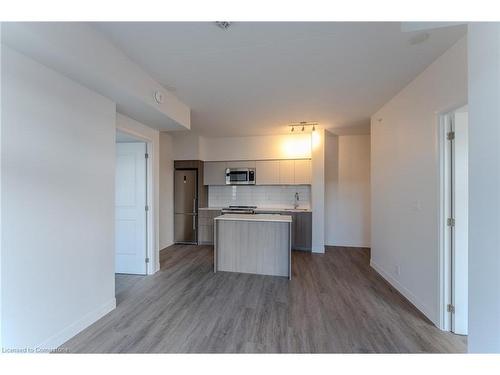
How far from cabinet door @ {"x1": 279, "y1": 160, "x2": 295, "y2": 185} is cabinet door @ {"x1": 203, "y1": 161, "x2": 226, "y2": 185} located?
1458 mm

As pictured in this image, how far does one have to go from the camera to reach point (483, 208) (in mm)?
1019

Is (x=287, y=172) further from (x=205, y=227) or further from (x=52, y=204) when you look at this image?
(x=52, y=204)

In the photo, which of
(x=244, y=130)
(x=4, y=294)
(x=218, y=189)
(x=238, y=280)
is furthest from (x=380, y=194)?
(x=4, y=294)

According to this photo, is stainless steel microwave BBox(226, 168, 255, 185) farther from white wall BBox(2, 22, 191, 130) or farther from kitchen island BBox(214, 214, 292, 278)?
white wall BBox(2, 22, 191, 130)

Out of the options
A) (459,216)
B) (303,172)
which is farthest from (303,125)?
(459,216)

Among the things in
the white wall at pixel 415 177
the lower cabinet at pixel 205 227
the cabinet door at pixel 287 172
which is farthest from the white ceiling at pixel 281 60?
the lower cabinet at pixel 205 227

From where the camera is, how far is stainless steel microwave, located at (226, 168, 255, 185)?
17.7ft

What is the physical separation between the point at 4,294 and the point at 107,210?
1.06m

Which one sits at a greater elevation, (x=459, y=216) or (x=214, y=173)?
(x=214, y=173)

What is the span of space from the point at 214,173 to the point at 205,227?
4.53 feet

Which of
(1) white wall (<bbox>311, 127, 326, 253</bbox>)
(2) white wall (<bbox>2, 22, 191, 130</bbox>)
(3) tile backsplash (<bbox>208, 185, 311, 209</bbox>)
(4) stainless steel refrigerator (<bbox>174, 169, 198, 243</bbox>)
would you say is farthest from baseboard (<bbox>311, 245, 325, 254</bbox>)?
(2) white wall (<bbox>2, 22, 191, 130</bbox>)

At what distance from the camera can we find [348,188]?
5.22 m

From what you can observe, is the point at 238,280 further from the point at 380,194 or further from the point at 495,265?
the point at 495,265
